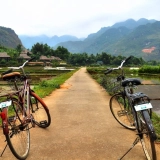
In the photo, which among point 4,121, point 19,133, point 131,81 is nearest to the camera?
point 4,121

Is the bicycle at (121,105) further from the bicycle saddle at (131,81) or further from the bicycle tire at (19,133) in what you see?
the bicycle tire at (19,133)

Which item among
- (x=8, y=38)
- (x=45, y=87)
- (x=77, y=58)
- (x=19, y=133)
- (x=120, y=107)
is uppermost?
(x=8, y=38)

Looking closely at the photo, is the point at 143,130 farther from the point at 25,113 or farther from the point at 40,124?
the point at 40,124

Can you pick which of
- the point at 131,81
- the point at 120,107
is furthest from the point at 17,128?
the point at 120,107

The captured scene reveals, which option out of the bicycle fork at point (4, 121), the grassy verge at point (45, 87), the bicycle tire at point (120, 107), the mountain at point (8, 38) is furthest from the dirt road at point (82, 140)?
the mountain at point (8, 38)

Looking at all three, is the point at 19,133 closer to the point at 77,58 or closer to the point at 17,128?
the point at 17,128

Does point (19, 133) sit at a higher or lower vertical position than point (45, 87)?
higher

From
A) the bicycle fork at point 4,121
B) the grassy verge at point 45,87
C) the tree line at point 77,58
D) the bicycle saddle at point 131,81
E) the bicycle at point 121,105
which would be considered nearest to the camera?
the bicycle fork at point 4,121

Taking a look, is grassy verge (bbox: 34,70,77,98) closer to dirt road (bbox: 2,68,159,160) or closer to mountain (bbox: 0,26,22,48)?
dirt road (bbox: 2,68,159,160)

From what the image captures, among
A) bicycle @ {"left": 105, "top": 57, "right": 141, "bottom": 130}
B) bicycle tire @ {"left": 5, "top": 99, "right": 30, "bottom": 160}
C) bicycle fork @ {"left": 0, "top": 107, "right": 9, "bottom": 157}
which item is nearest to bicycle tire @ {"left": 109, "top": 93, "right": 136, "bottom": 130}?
bicycle @ {"left": 105, "top": 57, "right": 141, "bottom": 130}

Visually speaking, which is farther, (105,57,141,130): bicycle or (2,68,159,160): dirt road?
(105,57,141,130): bicycle

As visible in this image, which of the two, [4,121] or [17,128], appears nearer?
[4,121]

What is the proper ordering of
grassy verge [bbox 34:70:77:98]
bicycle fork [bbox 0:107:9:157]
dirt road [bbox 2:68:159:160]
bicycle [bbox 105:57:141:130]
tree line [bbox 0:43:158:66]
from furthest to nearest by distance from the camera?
tree line [bbox 0:43:158:66] < grassy verge [bbox 34:70:77:98] < bicycle [bbox 105:57:141:130] < dirt road [bbox 2:68:159:160] < bicycle fork [bbox 0:107:9:157]

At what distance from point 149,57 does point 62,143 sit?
167604mm
